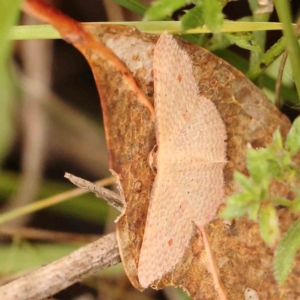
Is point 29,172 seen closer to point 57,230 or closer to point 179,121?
point 57,230

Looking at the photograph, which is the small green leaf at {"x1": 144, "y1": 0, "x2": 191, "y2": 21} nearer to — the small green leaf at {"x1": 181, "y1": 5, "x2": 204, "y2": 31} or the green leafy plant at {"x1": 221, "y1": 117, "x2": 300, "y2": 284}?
the small green leaf at {"x1": 181, "y1": 5, "x2": 204, "y2": 31}

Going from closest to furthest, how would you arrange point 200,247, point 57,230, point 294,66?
point 294,66 < point 200,247 < point 57,230

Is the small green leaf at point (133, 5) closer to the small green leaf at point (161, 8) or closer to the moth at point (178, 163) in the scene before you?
the moth at point (178, 163)

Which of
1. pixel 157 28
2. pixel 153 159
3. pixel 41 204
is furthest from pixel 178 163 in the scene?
pixel 41 204

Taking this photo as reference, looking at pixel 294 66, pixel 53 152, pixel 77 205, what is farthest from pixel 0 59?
pixel 53 152

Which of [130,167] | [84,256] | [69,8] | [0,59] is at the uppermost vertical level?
[0,59]
